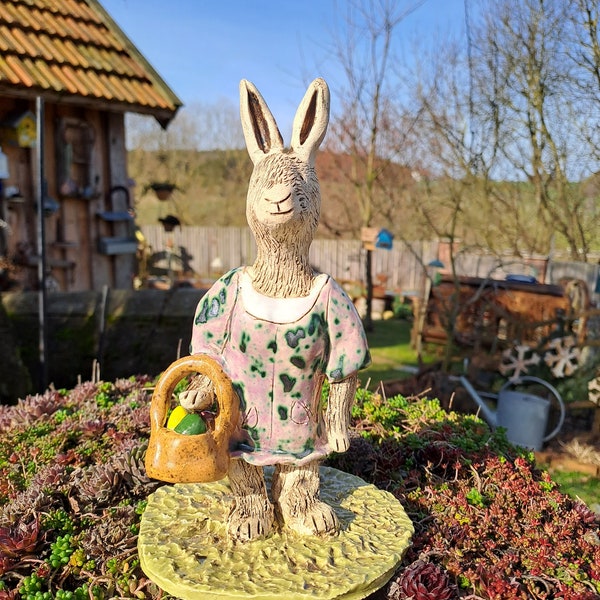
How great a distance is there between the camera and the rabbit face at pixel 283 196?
175 centimetres

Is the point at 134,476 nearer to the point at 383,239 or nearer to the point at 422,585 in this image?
the point at 422,585

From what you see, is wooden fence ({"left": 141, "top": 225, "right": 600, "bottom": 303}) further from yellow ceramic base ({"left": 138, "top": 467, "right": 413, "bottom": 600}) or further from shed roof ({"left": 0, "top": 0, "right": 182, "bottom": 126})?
yellow ceramic base ({"left": 138, "top": 467, "right": 413, "bottom": 600})

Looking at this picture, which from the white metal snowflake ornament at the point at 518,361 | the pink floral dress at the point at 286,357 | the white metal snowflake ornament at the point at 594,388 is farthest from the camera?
the white metal snowflake ornament at the point at 518,361

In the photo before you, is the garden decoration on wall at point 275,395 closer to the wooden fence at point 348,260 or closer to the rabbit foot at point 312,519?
the rabbit foot at point 312,519

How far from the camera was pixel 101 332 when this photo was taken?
455 centimetres

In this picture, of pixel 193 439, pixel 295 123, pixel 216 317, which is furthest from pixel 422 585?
pixel 295 123

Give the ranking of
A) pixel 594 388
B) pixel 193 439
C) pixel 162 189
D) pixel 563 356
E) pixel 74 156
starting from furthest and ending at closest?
pixel 162 189 < pixel 74 156 < pixel 563 356 < pixel 594 388 < pixel 193 439

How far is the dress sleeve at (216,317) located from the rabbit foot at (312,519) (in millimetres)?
639

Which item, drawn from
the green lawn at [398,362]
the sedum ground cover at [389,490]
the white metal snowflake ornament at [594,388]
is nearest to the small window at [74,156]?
the sedum ground cover at [389,490]

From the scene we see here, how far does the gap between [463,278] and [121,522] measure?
246 inches

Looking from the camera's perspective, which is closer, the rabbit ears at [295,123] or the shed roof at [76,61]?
the rabbit ears at [295,123]

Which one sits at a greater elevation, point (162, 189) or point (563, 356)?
point (162, 189)

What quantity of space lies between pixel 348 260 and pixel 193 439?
13.2 meters

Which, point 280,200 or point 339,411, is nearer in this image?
point 280,200
